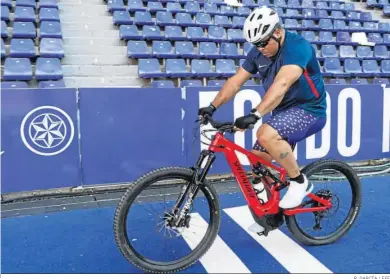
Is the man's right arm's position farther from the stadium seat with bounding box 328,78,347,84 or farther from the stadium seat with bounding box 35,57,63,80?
the stadium seat with bounding box 328,78,347,84

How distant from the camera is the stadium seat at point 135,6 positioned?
9875mm

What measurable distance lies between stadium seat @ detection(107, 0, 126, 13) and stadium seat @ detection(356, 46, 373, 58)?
6.48m

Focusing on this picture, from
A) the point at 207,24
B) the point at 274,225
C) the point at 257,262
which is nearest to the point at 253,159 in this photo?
the point at 274,225

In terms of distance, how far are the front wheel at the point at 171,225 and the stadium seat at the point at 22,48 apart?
5231 mm

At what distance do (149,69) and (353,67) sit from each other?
538cm

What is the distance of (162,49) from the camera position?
8672 millimetres

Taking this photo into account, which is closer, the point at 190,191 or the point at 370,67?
the point at 190,191

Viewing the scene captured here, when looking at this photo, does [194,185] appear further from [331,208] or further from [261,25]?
[331,208]

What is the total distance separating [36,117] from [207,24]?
6.45m

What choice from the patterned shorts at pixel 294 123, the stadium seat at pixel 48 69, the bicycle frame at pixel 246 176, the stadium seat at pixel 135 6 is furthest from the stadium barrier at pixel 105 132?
the stadium seat at pixel 135 6

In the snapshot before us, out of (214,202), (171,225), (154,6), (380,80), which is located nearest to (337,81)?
(380,80)

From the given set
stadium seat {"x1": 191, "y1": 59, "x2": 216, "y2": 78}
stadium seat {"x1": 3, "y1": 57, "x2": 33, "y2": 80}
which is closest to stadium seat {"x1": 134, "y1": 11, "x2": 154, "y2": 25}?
stadium seat {"x1": 191, "y1": 59, "x2": 216, "y2": 78}

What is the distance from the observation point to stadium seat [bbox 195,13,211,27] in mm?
10023

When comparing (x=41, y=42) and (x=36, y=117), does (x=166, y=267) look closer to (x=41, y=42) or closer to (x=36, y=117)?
(x=36, y=117)
